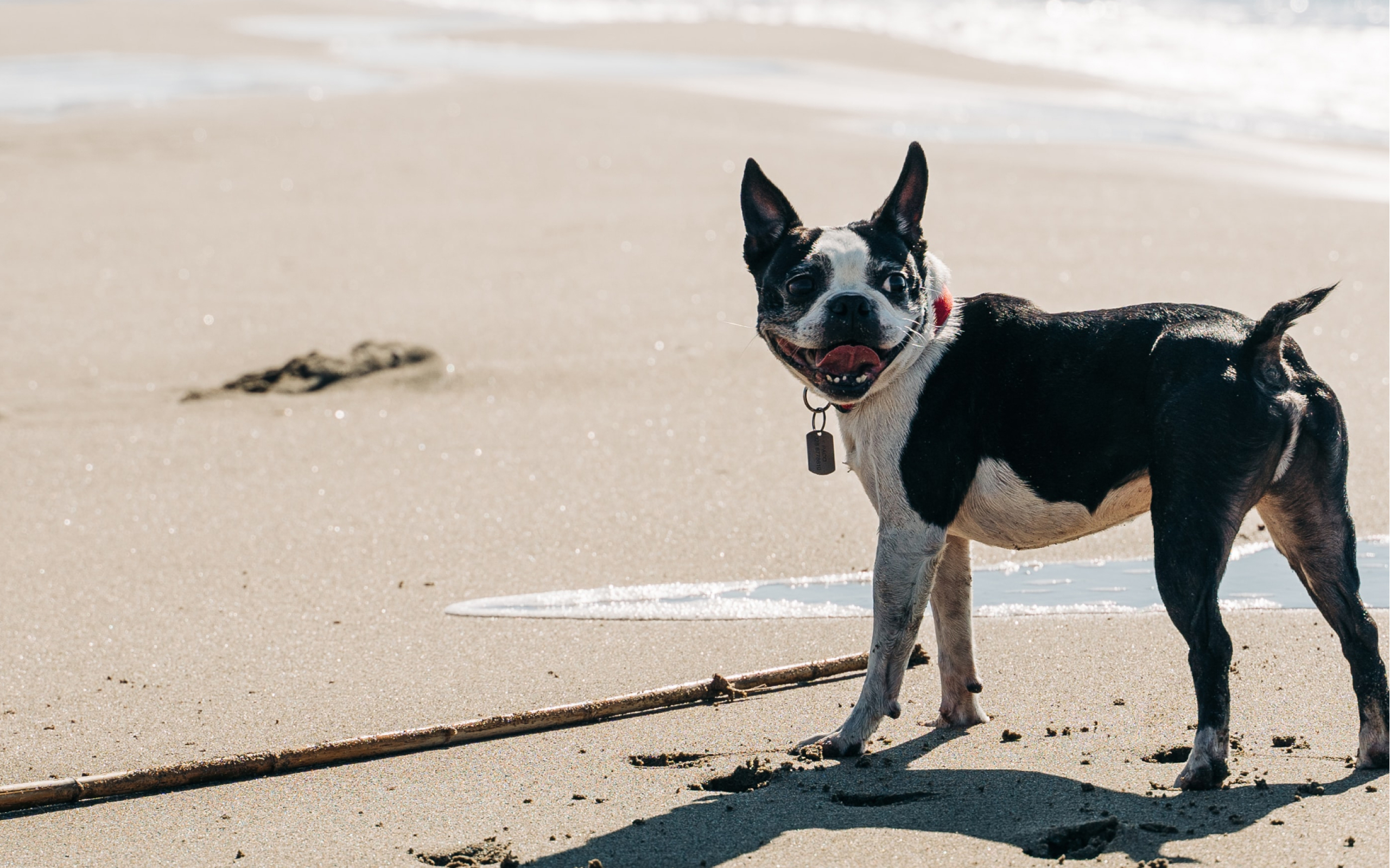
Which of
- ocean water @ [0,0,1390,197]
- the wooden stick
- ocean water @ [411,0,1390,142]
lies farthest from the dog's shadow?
ocean water @ [411,0,1390,142]

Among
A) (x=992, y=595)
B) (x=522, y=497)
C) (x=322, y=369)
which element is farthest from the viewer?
(x=322, y=369)

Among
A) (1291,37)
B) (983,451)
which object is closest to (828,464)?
(983,451)

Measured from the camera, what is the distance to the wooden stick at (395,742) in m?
4.33

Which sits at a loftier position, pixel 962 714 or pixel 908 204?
pixel 908 204

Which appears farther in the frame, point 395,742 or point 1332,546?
point 395,742

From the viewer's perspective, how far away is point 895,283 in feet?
14.8

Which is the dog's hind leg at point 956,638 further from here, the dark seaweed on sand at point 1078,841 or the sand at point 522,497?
the dark seaweed on sand at point 1078,841

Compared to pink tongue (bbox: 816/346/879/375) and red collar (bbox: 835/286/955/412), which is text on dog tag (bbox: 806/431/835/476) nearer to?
red collar (bbox: 835/286/955/412)

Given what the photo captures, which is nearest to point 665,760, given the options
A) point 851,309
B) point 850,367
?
point 850,367

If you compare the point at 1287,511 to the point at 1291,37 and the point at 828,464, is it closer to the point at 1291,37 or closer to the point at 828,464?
the point at 828,464

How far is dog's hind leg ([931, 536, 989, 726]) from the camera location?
4.86 m

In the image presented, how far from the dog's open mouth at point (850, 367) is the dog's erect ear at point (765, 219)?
1.41 feet

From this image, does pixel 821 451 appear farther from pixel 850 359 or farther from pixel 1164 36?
pixel 1164 36

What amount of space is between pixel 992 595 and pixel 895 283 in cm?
192
